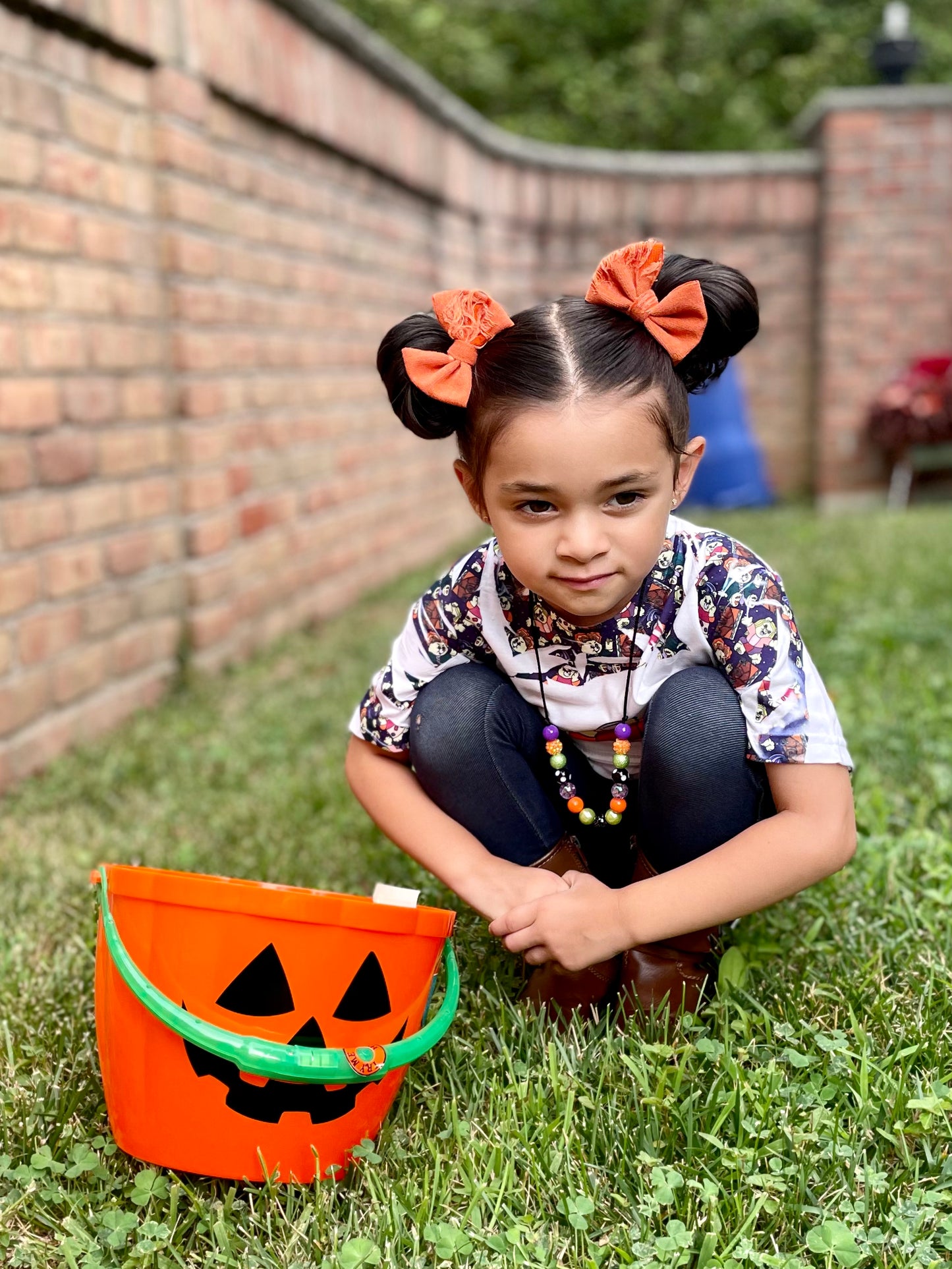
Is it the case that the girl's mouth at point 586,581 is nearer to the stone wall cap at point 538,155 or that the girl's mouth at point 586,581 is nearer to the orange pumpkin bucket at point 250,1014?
the orange pumpkin bucket at point 250,1014

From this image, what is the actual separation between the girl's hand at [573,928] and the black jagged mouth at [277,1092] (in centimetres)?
24

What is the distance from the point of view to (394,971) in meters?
1.39

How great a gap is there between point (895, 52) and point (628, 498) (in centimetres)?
777

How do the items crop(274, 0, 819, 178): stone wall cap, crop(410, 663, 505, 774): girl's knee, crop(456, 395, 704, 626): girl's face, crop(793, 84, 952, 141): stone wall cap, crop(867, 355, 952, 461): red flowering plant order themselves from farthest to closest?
1. crop(793, 84, 952, 141): stone wall cap
2. crop(867, 355, 952, 461): red flowering plant
3. crop(274, 0, 819, 178): stone wall cap
4. crop(410, 663, 505, 774): girl's knee
5. crop(456, 395, 704, 626): girl's face

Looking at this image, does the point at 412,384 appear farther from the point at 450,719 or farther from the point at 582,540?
the point at 450,719

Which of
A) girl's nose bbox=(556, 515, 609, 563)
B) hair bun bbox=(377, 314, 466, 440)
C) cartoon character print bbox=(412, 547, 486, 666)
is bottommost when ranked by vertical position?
cartoon character print bbox=(412, 547, 486, 666)

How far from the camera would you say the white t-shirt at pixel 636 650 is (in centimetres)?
156

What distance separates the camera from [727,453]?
748 centimetres

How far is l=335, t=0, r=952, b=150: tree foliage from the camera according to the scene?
13234 mm

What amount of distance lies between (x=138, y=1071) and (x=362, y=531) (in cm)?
397

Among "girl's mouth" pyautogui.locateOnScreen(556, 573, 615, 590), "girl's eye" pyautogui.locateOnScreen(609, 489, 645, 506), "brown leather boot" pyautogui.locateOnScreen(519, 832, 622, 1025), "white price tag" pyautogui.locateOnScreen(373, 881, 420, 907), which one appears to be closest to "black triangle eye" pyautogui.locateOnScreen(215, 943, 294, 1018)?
"white price tag" pyautogui.locateOnScreen(373, 881, 420, 907)

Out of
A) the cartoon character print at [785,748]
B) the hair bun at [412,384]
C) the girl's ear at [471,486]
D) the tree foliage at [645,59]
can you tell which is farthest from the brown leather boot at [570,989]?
the tree foliage at [645,59]

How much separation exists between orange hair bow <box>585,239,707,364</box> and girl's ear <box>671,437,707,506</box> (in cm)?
13

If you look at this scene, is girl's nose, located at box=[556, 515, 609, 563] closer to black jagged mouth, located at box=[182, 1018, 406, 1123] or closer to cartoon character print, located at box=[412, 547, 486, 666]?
cartoon character print, located at box=[412, 547, 486, 666]
